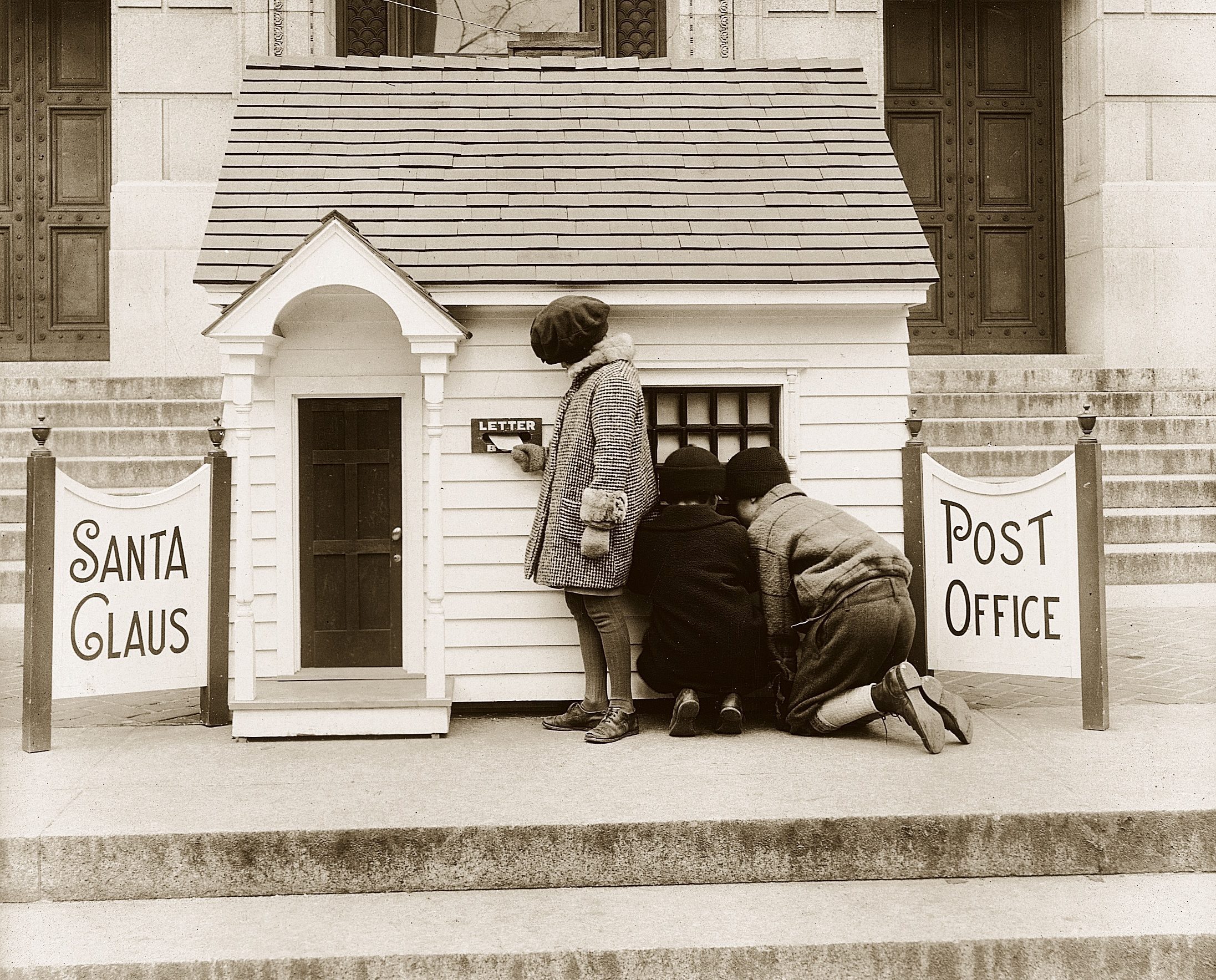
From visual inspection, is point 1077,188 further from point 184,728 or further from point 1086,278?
point 184,728

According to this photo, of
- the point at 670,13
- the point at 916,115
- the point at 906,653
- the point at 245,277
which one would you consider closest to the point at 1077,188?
the point at 916,115

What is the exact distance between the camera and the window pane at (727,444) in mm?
6309

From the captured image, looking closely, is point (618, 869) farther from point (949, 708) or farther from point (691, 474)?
point (691, 474)

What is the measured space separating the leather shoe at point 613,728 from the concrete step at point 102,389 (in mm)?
6104

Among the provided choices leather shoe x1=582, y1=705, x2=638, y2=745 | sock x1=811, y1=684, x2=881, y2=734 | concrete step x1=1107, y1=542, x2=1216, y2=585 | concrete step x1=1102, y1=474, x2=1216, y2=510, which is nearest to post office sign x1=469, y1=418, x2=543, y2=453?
leather shoe x1=582, y1=705, x2=638, y2=745

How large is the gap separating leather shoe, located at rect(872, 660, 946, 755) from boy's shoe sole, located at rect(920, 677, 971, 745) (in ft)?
0.08

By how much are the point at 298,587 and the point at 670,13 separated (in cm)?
846

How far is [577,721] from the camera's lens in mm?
5828

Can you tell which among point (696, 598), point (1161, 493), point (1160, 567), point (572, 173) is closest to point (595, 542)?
point (696, 598)

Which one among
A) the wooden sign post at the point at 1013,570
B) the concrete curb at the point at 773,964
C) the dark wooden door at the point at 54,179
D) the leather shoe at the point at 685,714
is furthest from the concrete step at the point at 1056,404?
the dark wooden door at the point at 54,179

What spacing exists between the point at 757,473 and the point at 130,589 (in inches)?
126

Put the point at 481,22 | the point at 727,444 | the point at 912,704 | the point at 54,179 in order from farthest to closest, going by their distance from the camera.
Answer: the point at 481,22 < the point at 54,179 < the point at 727,444 < the point at 912,704

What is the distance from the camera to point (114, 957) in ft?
12.2

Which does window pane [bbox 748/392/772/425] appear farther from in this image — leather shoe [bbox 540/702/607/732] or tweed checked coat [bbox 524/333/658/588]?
leather shoe [bbox 540/702/607/732]
